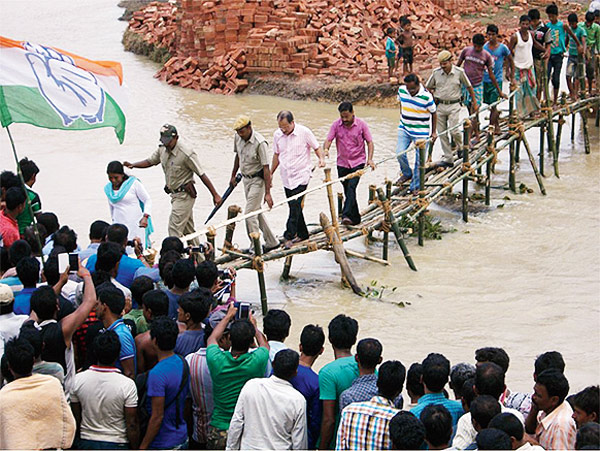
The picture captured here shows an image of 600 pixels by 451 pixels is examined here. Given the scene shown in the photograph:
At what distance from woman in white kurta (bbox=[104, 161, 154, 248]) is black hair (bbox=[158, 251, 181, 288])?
82.0 inches

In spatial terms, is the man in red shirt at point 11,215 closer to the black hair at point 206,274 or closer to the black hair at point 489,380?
the black hair at point 206,274

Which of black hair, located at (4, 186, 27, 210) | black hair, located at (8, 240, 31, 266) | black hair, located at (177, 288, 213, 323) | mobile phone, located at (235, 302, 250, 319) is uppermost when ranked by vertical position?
black hair, located at (4, 186, 27, 210)

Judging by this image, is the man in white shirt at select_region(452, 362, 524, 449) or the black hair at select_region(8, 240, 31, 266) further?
the black hair at select_region(8, 240, 31, 266)

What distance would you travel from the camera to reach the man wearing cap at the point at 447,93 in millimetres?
11758

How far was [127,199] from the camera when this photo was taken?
29.4 ft

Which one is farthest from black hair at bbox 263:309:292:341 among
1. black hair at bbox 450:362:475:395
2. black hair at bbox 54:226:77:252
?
black hair at bbox 54:226:77:252

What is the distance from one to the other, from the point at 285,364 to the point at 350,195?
5266 millimetres

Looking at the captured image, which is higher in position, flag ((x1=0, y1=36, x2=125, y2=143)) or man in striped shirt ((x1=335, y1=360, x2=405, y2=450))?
flag ((x1=0, y1=36, x2=125, y2=143))

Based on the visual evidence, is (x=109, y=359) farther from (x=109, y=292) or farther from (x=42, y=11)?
(x=42, y=11)

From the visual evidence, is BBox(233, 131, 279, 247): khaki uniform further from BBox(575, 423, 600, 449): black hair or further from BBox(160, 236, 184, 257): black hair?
BBox(575, 423, 600, 449): black hair

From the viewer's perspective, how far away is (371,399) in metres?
5.02

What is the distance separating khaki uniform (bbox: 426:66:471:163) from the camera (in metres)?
11.8

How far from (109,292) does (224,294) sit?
1.55 m

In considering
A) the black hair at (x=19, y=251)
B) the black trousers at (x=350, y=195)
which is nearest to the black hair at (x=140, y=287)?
the black hair at (x=19, y=251)
